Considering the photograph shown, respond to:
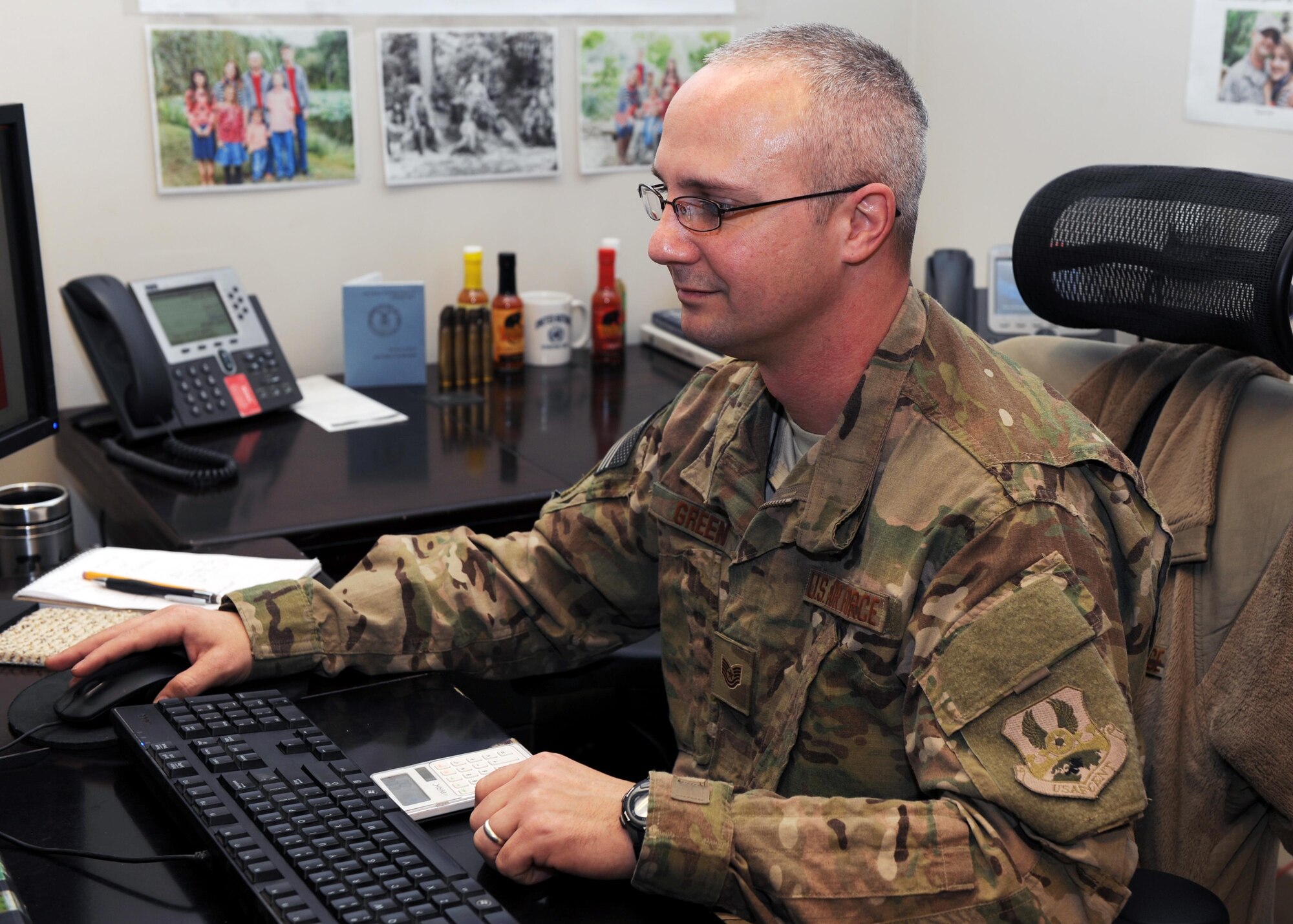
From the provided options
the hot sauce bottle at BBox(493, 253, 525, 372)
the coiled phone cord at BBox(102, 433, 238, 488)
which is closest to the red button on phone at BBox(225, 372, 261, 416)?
the coiled phone cord at BBox(102, 433, 238, 488)

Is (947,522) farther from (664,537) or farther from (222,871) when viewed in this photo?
(222,871)

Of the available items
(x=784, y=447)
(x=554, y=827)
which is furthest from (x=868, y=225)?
(x=554, y=827)

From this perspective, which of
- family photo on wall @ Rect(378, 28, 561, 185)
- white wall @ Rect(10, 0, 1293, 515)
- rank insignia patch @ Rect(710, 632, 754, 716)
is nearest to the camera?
rank insignia patch @ Rect(710, 632, 754, 716)

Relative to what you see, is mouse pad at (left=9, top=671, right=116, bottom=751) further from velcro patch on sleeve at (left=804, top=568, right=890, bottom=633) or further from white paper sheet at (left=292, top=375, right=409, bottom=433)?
white paper sheet at (left=292, top=375, right=409, bottom=433)

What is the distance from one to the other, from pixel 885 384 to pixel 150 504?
3.22 feet

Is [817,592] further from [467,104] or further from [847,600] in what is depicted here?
[467,104]

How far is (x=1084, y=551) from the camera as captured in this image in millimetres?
988

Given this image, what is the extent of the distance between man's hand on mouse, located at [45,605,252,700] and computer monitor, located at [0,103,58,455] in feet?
1.19

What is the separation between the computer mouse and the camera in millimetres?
1069

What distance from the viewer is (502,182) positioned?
2.28m

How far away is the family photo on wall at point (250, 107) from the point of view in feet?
6.46

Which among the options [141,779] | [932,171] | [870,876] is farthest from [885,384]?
[932,171]

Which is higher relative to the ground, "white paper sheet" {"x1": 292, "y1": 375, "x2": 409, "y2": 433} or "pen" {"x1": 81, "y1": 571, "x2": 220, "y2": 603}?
"white paper sheet" {"x1": 292, "y1": 375, "x2": 409, "y2": 433}

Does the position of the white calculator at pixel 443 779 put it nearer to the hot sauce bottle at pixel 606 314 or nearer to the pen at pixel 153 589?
the pen at pixel 153 589
